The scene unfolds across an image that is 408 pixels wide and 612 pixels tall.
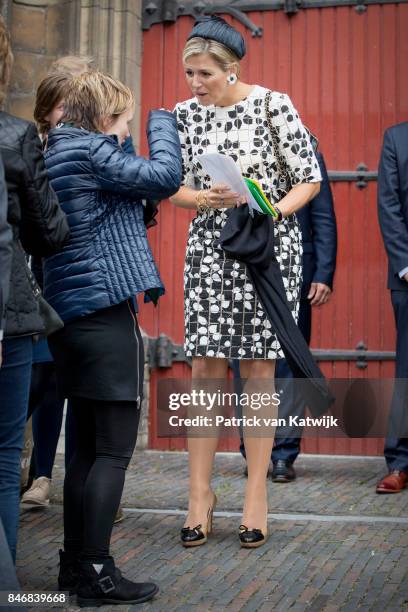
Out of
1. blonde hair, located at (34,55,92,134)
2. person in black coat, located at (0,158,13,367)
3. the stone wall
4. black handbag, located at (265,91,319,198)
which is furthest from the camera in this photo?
the stone wall

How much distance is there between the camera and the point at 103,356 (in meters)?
3.81

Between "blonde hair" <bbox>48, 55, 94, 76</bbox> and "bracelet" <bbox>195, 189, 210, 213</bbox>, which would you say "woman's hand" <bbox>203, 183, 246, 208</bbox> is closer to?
"bracelet" <bbox>195, 189, 210, 213</bbox>

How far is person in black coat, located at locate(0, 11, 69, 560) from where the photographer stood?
333 centimetres

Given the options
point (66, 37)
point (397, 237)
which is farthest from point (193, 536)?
point (66, 37)

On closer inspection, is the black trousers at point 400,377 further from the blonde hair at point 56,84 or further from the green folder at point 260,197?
the blonde hair at point 56,84

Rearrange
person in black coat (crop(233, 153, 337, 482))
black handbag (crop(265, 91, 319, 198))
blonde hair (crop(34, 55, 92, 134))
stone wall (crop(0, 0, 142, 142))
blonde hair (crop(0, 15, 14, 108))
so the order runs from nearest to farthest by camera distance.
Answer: blonde hair (crop(0, 15, 14, 108)), blonde hair (crop(34, 55, 92, 134)), black handbag (crop(265, 91, 319, 198)), person in black coat (crop(233, 153, 337, 482)), stone wall (crop(0, 0, 142, 142))

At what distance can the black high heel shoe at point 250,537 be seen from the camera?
14.9 ft

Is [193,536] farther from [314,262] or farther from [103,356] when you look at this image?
[314,262]

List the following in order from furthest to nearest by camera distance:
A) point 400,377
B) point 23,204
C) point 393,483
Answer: point 400,377
point 393,483
point 23,204

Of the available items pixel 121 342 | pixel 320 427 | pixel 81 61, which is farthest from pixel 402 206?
pixel 121 342

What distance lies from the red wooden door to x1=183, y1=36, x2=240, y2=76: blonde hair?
2.72m

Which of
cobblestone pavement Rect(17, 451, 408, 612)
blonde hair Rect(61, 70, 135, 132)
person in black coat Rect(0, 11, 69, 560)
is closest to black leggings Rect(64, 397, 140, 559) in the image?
cobblestone pavement Rect(17, 451, 408, 612)

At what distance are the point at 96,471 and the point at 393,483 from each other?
96.1 inches

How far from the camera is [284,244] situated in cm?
473
